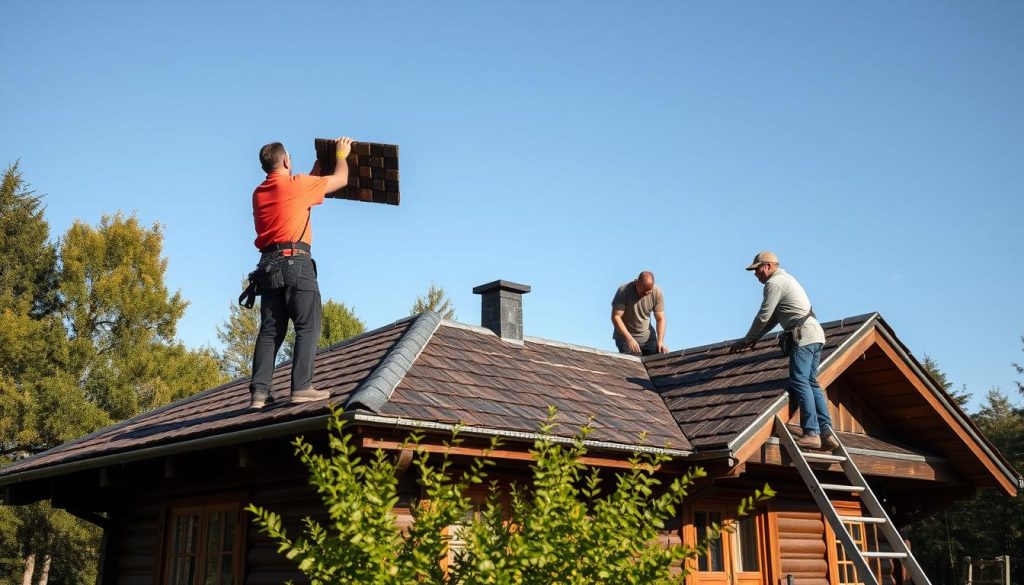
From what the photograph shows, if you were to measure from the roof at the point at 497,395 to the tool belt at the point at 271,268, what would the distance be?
3.27 ft

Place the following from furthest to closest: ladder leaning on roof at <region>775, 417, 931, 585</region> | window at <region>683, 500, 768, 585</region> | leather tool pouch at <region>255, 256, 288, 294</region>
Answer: window at <region>683, 500, 768, 585</region>, ladder leaning on roof at <region>775, 417, 931, 585</region>, leather tool pouch at <region>255, 256, 288, 294</region>

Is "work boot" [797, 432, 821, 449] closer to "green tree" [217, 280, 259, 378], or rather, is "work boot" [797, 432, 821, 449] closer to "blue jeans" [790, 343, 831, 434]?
"blue jeans" [790, 343, 831, 434]

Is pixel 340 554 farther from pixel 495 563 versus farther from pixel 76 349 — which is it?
pixel 76 349

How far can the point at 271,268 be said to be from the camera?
25.5 ft

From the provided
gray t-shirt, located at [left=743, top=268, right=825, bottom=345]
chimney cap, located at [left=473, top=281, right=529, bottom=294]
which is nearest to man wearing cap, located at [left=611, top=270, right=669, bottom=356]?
chimney cap, located at [left=473, top=281, right=529, bottom=294]

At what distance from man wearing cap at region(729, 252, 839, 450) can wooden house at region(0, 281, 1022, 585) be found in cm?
24

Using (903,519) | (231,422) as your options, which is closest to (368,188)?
(231,422)

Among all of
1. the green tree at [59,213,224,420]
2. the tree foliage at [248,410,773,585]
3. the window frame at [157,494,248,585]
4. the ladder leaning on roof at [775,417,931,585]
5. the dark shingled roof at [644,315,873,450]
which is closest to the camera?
the tree foliage at [248,410,773,585]

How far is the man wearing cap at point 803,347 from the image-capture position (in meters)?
9.48

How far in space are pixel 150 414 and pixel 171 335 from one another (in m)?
18.3

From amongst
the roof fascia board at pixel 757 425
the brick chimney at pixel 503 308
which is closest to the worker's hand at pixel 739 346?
the roof fascia board at pixel 757 425

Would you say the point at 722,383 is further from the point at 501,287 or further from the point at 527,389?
the point at 501,287

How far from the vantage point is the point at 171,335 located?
2934cm

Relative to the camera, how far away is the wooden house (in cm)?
820
